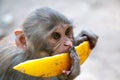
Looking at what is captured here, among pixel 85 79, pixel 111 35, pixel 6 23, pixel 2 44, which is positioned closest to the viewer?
pixel 2 44

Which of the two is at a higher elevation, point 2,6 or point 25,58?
point 25,58

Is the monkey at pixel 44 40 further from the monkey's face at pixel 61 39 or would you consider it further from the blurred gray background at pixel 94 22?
the blurred gray background at pixel 94 22

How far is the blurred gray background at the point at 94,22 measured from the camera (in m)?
8.02

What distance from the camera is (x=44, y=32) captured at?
4.68 meters

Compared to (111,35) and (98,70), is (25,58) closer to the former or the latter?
(98,70)

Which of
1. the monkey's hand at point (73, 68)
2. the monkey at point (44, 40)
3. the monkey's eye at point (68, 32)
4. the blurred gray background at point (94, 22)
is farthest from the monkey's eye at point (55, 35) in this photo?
the blurred gray background at point (94, 22)

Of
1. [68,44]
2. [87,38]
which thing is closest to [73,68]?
[68,44]

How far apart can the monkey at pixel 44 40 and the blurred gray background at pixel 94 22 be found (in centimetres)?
269

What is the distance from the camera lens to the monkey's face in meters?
4.42

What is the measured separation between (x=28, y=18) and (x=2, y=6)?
5983mm

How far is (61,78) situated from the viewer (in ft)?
14.7

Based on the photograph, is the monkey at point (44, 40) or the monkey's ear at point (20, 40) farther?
the monkey's ear at point (20, 40)

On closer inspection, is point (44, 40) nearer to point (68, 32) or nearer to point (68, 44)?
point (68, 32)

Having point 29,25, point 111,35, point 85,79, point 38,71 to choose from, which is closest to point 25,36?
point 29,25
